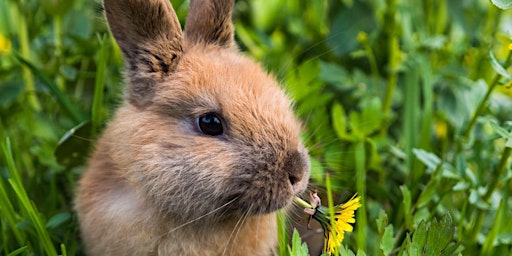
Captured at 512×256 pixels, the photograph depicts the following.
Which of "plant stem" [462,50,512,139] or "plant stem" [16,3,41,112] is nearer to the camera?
"plant stem" [462,50,512,139]

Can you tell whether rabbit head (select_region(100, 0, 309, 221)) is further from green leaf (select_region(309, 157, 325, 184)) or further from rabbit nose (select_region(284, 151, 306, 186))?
green leaf (select_region(309, 157, 325, 184))

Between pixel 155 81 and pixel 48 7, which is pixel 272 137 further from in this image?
pixel 48 7

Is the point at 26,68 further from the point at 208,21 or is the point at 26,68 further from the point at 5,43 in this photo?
the point at 208,21

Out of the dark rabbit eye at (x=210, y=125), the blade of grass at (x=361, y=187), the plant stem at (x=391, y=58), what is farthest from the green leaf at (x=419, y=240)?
the plant stem at (x=391, y=58)

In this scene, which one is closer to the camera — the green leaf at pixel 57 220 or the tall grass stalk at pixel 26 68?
the green leaf at pixel 57 220

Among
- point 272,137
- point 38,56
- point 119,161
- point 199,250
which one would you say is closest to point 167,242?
point 199,250

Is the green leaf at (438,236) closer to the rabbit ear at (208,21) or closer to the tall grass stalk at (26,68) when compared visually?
the rabbit ear at (208,21)

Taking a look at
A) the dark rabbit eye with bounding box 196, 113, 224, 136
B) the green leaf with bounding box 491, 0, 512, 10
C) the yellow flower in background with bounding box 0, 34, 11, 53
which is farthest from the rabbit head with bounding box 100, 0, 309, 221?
the yellow flower in background with bounding box 0, 34, 11, 53

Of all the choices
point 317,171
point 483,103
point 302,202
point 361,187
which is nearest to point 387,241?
point 302,202
